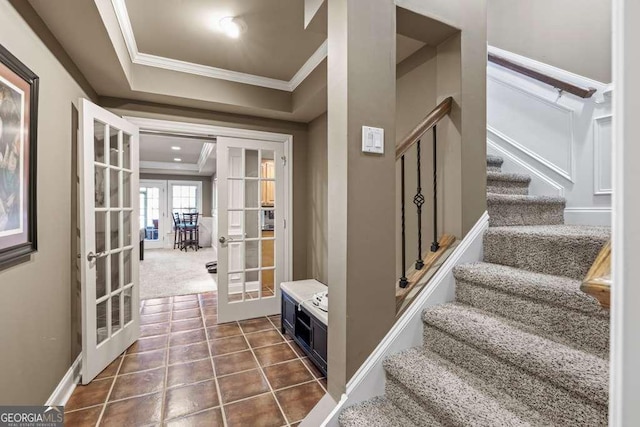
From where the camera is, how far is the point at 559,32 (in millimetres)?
2270

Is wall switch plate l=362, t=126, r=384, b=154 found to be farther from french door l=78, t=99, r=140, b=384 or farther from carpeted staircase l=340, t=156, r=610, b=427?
french door l=78, t=99, r=140, b=384

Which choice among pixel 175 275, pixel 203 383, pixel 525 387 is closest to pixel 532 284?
pixel 525 387

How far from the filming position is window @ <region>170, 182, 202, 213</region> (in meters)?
9.60

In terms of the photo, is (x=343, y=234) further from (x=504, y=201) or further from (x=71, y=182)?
(x=71, y=182)

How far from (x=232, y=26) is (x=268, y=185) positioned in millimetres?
1765

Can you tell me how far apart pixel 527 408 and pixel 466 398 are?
7.8 inches

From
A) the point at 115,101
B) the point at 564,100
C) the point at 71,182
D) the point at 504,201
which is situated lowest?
the point at 504,201

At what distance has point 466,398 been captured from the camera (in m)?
1.10

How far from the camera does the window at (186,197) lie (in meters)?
9.60

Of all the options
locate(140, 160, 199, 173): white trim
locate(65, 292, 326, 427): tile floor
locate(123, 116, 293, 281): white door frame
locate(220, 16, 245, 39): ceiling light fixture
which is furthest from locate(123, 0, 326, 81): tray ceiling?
locate(140, 160, 199, 173): white trim

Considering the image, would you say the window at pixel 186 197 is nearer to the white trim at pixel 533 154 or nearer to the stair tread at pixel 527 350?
the white trim at pixel 533 154

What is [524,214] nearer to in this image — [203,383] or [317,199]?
[317,199]

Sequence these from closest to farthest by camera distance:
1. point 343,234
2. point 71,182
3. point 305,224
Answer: point 343,234 < point 71,182 < point 305,224

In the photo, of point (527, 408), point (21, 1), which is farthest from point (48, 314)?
point (527, 408)
